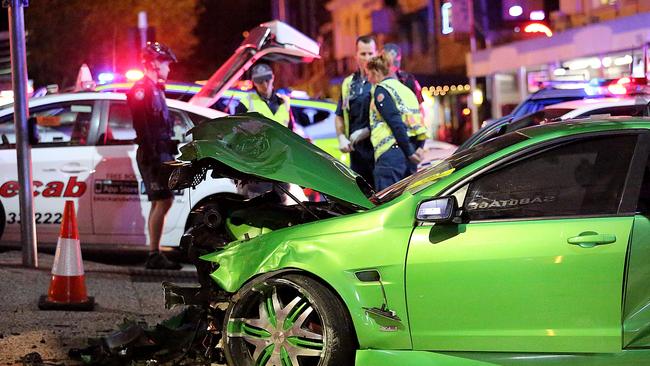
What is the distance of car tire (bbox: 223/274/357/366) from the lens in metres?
5.20

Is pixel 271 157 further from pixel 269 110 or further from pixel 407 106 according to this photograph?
pixel 269 110

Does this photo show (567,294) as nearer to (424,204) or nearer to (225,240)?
(424,204)

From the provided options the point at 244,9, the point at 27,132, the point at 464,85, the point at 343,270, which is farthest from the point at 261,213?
the point at 244,9

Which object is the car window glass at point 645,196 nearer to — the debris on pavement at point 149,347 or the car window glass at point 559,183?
the car window glass at point 559,183

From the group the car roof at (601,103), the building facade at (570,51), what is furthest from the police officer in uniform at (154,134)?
the building facade at (570,51)

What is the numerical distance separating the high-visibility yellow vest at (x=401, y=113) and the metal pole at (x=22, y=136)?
10.3 ft

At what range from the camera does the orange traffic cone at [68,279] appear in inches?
298

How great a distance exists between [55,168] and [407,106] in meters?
3.72

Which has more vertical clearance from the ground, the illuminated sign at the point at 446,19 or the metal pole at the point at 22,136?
the illuminated sign at the point at 446,19

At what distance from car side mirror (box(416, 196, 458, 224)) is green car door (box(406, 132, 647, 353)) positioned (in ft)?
0.28

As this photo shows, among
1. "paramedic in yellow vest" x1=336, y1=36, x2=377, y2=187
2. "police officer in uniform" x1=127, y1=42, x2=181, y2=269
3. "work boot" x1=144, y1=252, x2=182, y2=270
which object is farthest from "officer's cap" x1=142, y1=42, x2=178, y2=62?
"work boot" x1=144, y1=252, x2=182, y2=270

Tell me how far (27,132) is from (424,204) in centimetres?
529

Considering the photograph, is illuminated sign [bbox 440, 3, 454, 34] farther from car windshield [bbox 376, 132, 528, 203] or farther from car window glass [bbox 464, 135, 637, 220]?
car window glass [bbox 464, 135, 637, 220]

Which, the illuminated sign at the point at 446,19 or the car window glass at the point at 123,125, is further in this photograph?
the illuminated sign at the point at 446,19
